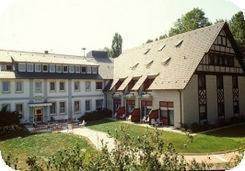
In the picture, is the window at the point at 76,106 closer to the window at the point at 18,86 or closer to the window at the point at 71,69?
the window at the point at 71,69

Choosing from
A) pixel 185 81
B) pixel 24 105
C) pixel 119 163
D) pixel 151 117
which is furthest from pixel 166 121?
pixel 119 163

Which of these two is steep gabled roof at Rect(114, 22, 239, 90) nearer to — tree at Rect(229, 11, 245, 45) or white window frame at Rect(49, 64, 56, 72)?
tree at Rect(229, 11, 245, 45)

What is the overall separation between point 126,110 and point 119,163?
80.8 ft

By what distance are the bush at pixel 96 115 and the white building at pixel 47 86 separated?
1.36 meters

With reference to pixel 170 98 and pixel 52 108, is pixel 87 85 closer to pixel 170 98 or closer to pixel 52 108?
pixel 52 108

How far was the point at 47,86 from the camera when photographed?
108 feet

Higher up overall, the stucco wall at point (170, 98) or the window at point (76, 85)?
the window at point (76, 85)

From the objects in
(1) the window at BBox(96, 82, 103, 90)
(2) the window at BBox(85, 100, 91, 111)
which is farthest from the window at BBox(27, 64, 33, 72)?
(1) the window at BBox(96, 82, 103, 90)

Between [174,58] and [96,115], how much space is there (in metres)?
12.4

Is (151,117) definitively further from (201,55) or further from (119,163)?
(119,163)

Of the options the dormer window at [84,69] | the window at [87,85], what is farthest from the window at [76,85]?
the dormer window at [84,69]

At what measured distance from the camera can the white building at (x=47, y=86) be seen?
30.6 m

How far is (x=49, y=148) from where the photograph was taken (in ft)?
55.2

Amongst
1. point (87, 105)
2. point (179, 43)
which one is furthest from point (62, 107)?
point (179, 43)
